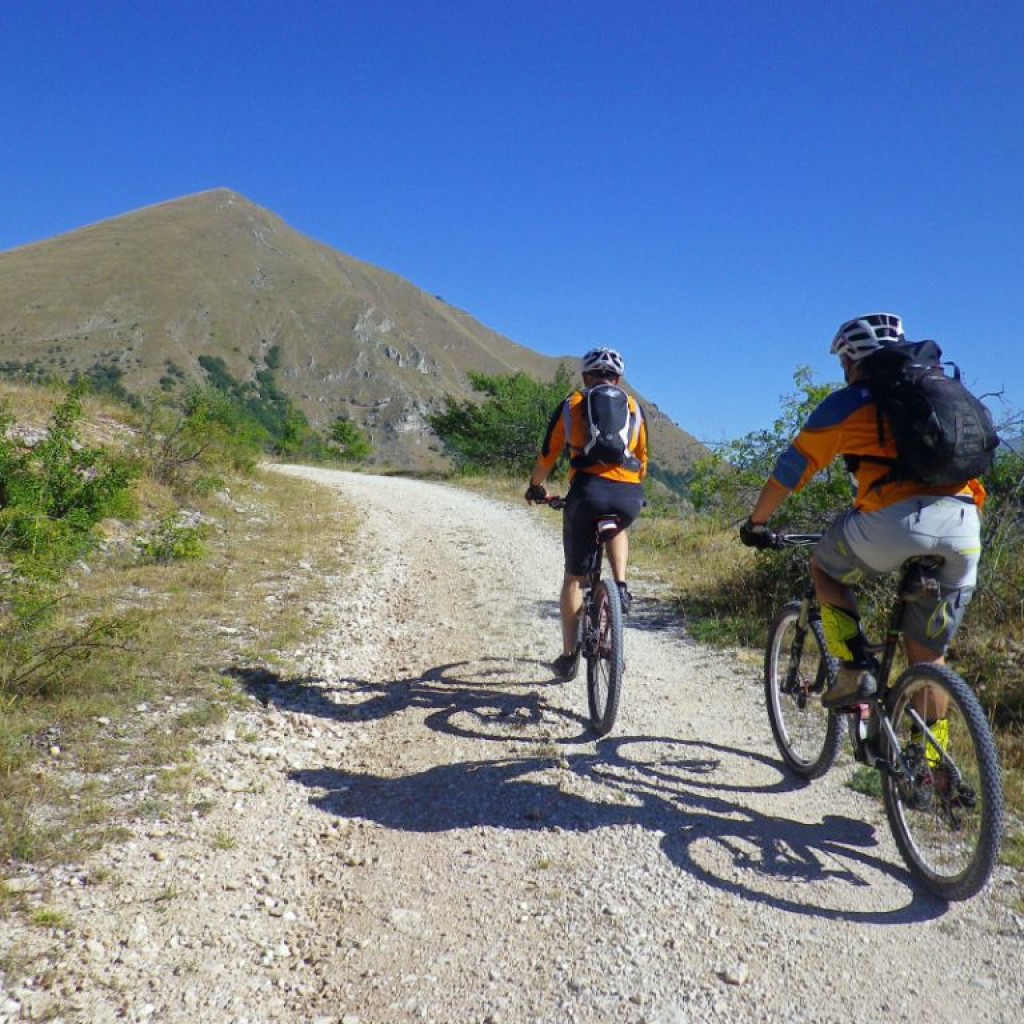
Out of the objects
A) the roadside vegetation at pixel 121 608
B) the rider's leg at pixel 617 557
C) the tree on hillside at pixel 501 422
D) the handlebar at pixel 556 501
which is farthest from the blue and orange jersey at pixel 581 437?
the tree on hillside at pixel 501 422

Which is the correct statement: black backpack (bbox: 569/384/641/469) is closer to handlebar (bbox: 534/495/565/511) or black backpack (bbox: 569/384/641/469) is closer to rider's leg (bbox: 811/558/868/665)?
handlebar (bbox: 534/495/565/511)

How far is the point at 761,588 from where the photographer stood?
7.54m

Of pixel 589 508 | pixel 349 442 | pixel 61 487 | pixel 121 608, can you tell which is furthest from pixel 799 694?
pixel 349 442

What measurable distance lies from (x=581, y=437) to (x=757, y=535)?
1333 mm

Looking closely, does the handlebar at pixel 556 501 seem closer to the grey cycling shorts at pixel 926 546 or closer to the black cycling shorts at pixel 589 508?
the black cycling shorts at pixel 589 508

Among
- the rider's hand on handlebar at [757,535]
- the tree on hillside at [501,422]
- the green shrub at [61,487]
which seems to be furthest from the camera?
the tree on hillside at [501,422]

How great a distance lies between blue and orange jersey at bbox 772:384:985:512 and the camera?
9.88 feet

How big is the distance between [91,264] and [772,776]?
17181 centimetres

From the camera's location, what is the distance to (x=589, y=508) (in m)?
4.68

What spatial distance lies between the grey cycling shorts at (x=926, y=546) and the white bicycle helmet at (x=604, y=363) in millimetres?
1966

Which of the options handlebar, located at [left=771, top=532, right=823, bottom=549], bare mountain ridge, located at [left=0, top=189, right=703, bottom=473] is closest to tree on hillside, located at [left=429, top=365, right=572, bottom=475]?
handlebar, located at [left=771, top=532, right=823, bottom=549]

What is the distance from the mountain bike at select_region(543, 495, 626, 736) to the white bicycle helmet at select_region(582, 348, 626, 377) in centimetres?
90

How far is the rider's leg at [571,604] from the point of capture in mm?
4980

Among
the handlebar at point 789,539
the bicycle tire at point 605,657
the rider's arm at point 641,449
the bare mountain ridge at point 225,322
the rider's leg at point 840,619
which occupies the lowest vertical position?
the bicycle tire at point 605,657
